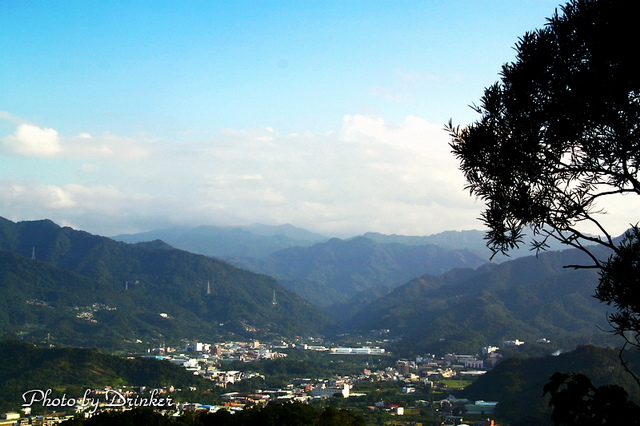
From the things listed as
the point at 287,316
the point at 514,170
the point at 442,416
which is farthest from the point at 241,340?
the point at 514,170

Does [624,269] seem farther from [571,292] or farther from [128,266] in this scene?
[128,266]

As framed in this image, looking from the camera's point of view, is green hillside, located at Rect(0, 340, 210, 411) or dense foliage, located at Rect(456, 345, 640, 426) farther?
green hillside, located at Rect(0, 340, 210, 411)

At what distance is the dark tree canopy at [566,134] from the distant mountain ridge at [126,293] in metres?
76.5

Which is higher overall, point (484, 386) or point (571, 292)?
point (571, 292)

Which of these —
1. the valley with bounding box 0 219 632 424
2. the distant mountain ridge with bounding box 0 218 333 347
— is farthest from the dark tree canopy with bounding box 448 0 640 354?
the distant mountain ridge with bounding box 0 218 333 347

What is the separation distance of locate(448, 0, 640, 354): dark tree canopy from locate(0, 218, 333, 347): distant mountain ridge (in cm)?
7647

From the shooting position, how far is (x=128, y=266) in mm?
118750

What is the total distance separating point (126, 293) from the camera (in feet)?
341

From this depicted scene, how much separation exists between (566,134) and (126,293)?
105 m

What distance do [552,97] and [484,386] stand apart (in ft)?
136

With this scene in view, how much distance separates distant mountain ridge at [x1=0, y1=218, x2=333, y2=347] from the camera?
85.0 m

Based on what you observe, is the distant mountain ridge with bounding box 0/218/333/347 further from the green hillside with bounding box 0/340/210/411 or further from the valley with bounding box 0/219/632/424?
the green hillside with bounding box 0/340/210/411

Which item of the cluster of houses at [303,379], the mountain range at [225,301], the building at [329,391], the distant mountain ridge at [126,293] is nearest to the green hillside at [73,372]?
the cluster of houses at [303,379]

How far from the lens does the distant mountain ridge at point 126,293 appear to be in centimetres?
8498
